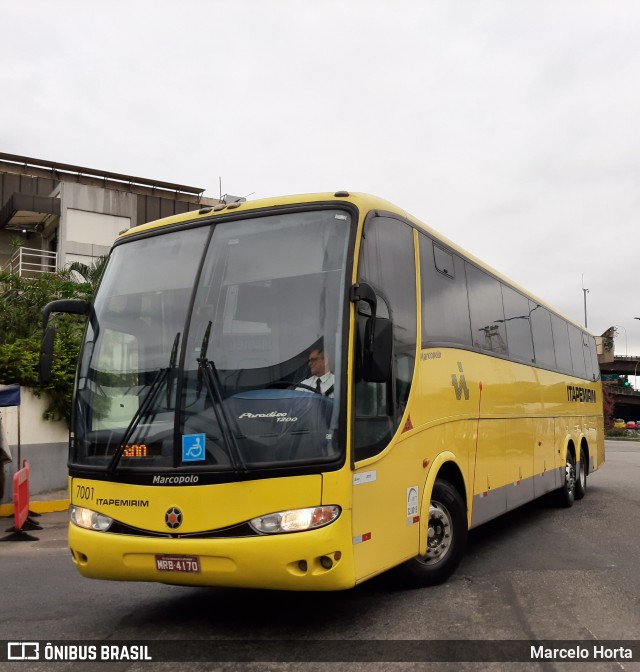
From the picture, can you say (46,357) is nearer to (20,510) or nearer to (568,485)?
(20,510)

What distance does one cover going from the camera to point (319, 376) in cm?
542

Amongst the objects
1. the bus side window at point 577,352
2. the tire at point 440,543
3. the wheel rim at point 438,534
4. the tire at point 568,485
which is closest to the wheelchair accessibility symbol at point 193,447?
the tire at point 440,543

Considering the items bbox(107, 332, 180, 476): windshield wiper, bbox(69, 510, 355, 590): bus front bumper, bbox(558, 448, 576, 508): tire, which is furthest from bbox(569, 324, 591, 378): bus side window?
bbox(107, 332, 180, 476): windshield wiper

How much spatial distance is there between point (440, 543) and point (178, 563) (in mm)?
2718

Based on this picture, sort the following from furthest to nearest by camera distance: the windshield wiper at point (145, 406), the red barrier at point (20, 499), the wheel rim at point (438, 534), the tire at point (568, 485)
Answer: the tire at point (568, 485) < the red barrier at point (20, 499) < the wheel rim at point (438, 534) < the windshield wiper at point (145, 406)

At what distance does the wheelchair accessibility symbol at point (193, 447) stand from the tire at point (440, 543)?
2.32m

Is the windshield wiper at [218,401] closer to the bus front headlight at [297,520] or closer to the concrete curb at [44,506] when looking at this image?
the bus front headlight at [297,520]

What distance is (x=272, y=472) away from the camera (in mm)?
5184

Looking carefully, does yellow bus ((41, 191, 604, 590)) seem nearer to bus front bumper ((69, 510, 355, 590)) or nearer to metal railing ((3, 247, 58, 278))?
bus front bumper ((69, 510, 355, 590))

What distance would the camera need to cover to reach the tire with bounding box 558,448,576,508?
1309 centimetres

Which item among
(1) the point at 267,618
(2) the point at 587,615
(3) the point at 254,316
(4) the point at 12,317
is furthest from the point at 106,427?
(4) the point at 12,317

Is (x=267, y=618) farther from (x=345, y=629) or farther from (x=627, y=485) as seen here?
(x=627, y=485)

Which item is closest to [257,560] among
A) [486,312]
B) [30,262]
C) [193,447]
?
[193,447]

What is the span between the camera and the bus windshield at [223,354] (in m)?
5.31
